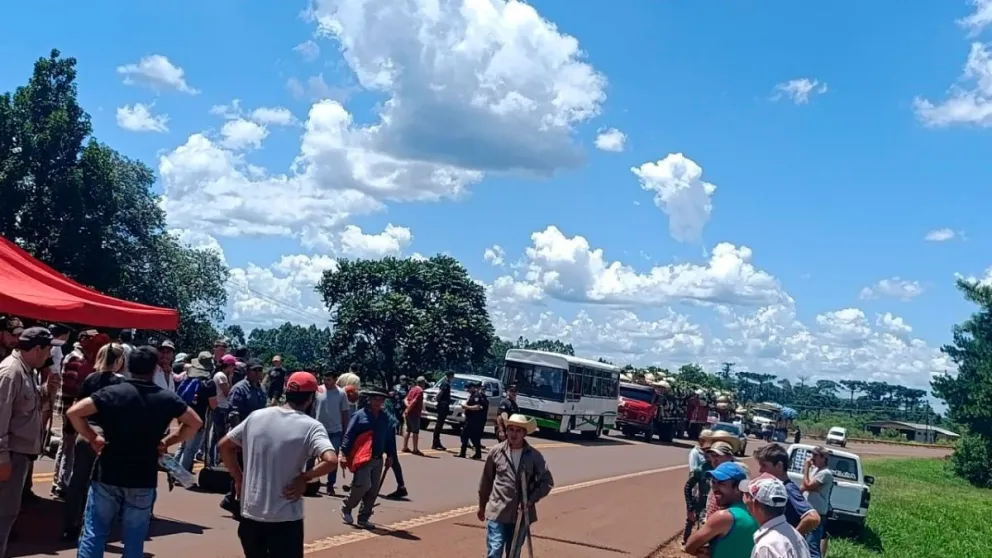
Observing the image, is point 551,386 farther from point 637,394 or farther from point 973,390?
point 973,390

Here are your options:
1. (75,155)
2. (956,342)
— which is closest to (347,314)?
(75,155)

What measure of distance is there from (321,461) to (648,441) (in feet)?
125

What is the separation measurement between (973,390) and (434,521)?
134 ft

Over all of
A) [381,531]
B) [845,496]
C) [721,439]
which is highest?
[721,439]

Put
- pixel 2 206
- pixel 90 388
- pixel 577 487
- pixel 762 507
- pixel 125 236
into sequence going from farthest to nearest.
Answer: pixel 125 236, pixel 2 206, pixel 577 487, pixel 90 388, pixel 762 507

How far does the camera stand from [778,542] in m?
5.10

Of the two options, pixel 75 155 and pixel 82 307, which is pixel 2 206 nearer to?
pixel 75 155

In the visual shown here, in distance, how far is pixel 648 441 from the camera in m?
42.5

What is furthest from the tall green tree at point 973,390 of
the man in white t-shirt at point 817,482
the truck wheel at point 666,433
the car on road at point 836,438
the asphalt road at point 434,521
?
the man in white t-shirt at point 817,482

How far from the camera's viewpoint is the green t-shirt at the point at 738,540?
19.1ft

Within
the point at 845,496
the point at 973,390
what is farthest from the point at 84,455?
the point at 973,390

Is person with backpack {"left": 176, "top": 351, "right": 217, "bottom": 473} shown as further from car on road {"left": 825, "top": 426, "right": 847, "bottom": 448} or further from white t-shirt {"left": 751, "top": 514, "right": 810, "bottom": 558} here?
car on road {"left": 825, "top": 426, "right": 847, "bottom": 448}

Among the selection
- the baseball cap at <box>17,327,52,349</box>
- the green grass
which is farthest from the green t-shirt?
the green grass

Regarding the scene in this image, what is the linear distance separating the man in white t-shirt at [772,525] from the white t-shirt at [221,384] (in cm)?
942
